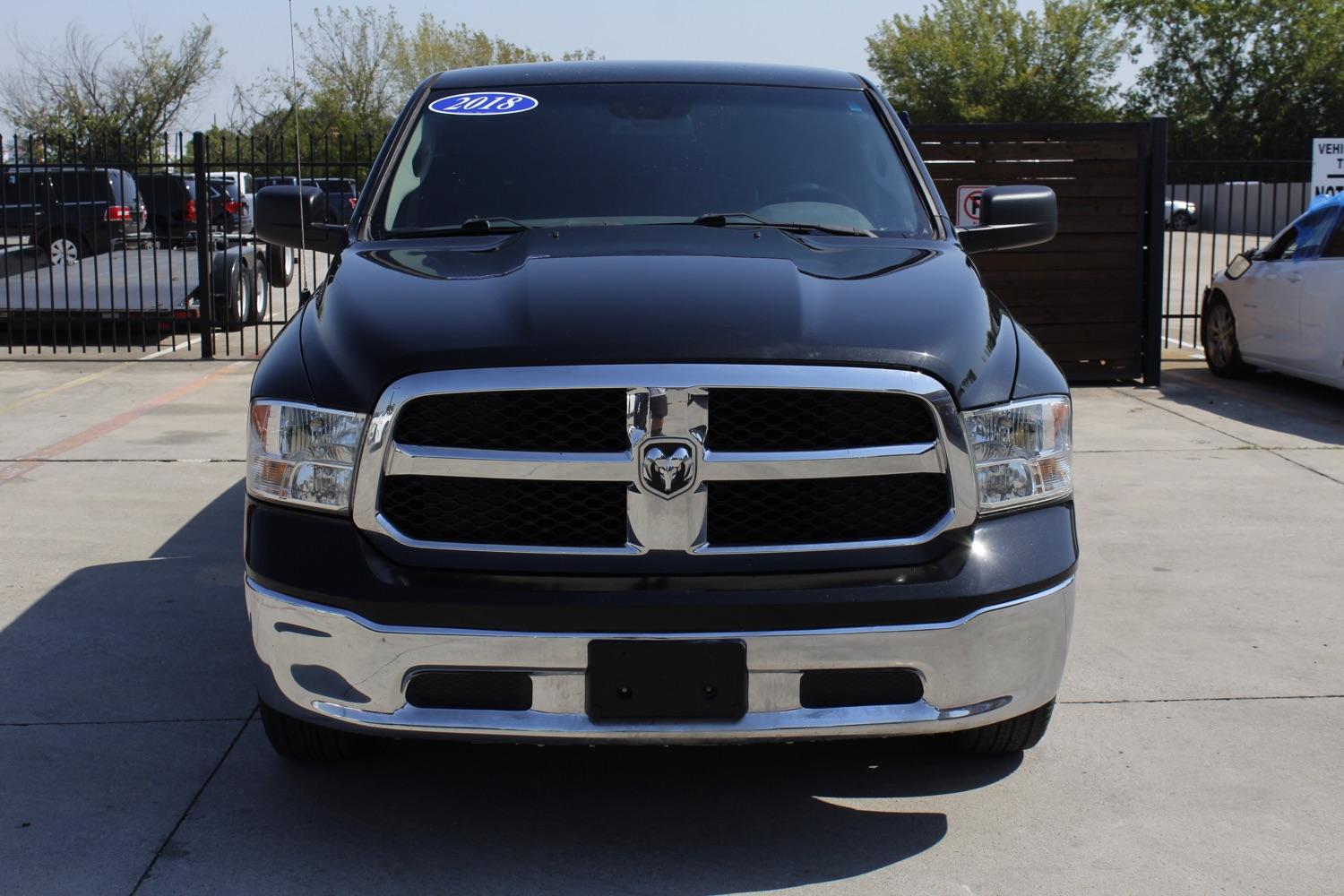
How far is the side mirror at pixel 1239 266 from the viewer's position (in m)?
11.4

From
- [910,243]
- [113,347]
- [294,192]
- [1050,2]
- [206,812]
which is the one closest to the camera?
[206,812]

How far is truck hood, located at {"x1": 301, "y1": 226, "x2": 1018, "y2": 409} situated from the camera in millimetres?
3201

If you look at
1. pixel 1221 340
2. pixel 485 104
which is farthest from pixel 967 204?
pixel 485 104

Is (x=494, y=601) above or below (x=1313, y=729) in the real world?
above

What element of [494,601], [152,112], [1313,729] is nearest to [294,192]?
[494,601]

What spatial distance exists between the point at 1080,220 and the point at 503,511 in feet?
30.1

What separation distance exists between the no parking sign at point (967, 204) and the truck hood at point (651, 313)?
733cm

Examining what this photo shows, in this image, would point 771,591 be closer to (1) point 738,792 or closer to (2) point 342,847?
(1) point 738,792

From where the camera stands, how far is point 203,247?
1321 centimetres

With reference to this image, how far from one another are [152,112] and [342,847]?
153 ft

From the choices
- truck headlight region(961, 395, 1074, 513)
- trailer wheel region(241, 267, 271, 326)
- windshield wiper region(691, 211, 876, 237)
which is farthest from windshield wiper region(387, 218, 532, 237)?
trailer wheel region(241, 267, 271, 326)

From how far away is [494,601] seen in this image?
310cm

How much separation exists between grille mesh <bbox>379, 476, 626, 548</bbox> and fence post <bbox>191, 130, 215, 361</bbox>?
10.5 m

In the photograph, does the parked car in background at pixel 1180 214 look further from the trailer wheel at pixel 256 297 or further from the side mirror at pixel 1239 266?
the trailer wheel at pixel 256 297
